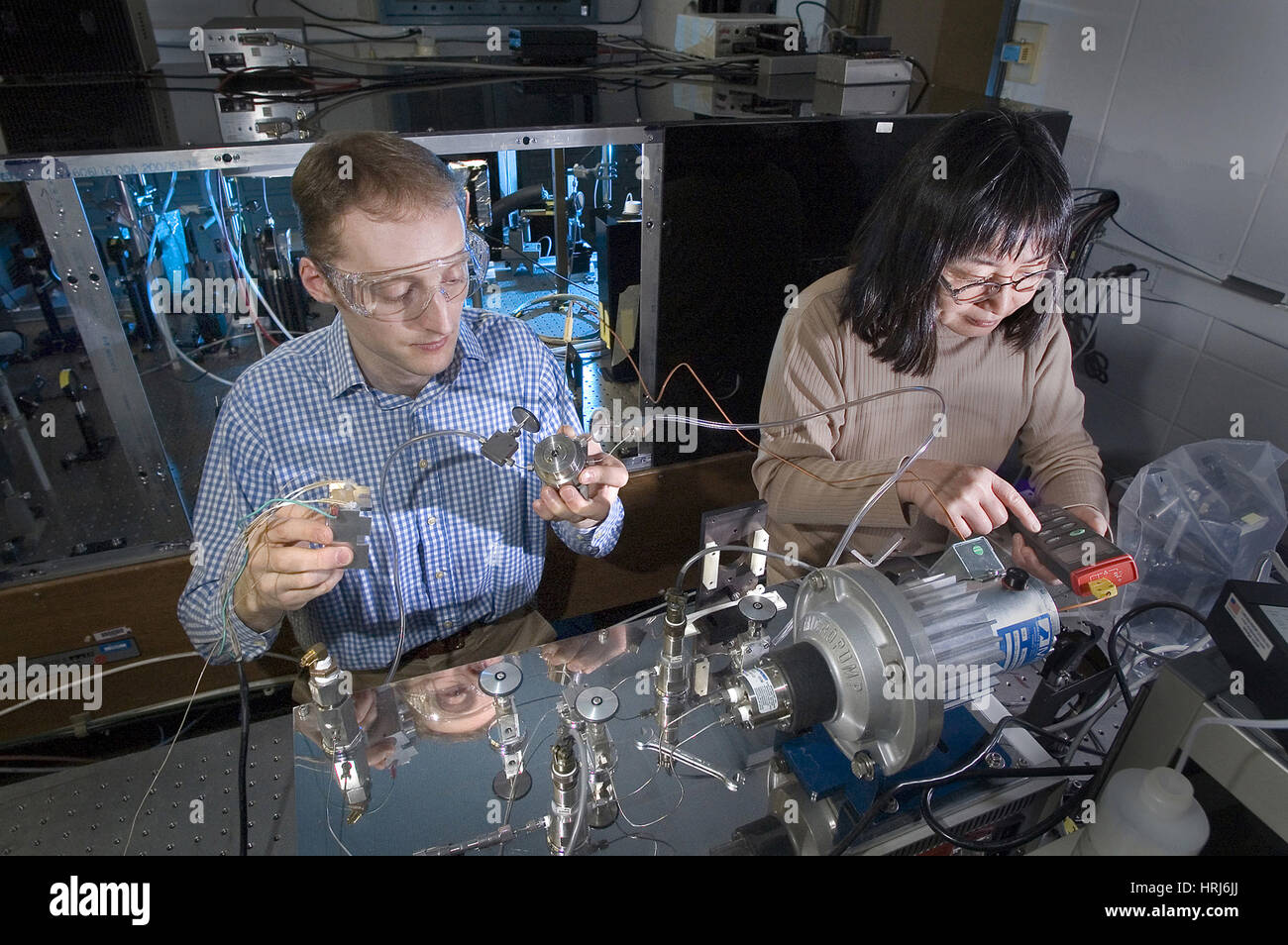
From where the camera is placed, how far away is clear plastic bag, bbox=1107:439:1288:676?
1508 millimetres

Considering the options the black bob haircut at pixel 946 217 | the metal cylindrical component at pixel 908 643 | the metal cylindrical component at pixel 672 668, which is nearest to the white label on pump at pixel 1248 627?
the metal cylindrical component at pixel 908 643

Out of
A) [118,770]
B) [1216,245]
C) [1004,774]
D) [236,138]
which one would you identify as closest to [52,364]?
[236,138]

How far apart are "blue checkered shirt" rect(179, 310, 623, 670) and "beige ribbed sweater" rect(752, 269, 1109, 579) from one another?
341 millimetres

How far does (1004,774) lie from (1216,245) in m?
1.75

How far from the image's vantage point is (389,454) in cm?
123

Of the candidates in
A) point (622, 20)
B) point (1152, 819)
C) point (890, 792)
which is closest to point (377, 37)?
point (622, 20)

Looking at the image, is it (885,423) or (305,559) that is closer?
(305,559)

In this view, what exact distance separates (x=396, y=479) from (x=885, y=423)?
35.2 inches

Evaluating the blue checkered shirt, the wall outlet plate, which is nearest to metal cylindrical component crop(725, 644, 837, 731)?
the blue checkered shirt

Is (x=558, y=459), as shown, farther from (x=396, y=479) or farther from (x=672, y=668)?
(x=396, y=479)

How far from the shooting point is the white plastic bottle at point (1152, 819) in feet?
1.82

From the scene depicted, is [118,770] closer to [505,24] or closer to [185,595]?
[185,595]
